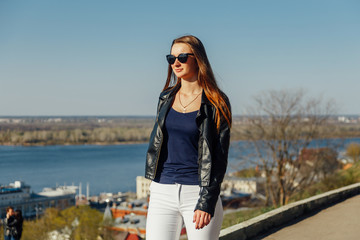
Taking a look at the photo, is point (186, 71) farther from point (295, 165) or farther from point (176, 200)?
point (295, 165)

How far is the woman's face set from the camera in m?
1.58

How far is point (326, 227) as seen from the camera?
3.82 meters

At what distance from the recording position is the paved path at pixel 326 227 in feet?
11.4

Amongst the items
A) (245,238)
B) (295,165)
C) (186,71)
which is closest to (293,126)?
(295,165)

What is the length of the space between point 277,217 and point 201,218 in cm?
268

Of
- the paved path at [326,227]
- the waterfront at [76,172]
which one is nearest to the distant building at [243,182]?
the paved path at [326,227]

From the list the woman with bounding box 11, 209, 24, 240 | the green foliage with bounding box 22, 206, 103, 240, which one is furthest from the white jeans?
the green foliage with bounding box 22, 206, 103, 240

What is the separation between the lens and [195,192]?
1.47 m

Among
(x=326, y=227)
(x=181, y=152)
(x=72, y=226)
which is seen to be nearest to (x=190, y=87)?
(x=181, y=152)

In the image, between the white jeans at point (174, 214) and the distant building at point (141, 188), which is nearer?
the white jeans at point (174, 214)

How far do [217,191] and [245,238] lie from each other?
2.07 metres

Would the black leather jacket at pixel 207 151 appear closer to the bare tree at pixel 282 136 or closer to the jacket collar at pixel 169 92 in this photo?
the jacket collar at pixel 169 92

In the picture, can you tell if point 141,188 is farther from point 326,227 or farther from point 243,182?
point 326,227

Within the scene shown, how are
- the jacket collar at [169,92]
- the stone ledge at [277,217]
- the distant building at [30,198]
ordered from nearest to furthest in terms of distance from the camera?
the jacket collar at [169,92]
the stone ledge at [277,217]
the distant building at [30,198]
